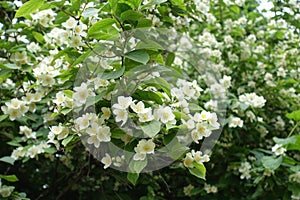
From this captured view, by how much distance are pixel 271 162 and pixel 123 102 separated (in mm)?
1132

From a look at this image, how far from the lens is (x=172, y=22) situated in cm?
192

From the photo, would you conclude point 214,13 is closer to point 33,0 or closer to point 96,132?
point 33,0

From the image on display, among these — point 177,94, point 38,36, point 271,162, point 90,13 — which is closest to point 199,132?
point 177,94

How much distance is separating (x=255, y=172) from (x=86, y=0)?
1.30 m

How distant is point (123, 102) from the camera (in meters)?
1.21

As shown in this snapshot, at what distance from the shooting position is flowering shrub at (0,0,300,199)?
1279 mm

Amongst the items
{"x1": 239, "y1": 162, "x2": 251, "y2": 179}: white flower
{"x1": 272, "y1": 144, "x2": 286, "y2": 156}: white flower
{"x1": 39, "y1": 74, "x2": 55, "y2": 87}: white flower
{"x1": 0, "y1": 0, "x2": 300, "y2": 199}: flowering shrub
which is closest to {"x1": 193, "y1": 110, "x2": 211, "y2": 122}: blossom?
{"x1": 0, "y1": 0, "x2": 300, "y2": 199}: flowering shrub

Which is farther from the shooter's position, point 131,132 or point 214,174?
point 214,174

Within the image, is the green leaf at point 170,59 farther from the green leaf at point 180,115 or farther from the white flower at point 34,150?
the white flower at point 34,150

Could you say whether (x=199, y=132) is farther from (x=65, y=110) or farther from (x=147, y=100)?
(x=65, y=110)

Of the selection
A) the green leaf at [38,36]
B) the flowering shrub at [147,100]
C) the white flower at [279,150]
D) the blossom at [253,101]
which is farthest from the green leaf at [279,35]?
the green leaf at [38,36]

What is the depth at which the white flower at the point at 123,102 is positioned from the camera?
120cm

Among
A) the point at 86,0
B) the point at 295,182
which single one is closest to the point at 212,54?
the point at 295,182

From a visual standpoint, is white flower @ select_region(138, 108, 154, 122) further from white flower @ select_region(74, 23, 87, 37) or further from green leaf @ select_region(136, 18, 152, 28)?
white flower @ select_region(74, 23, 87, 37)
